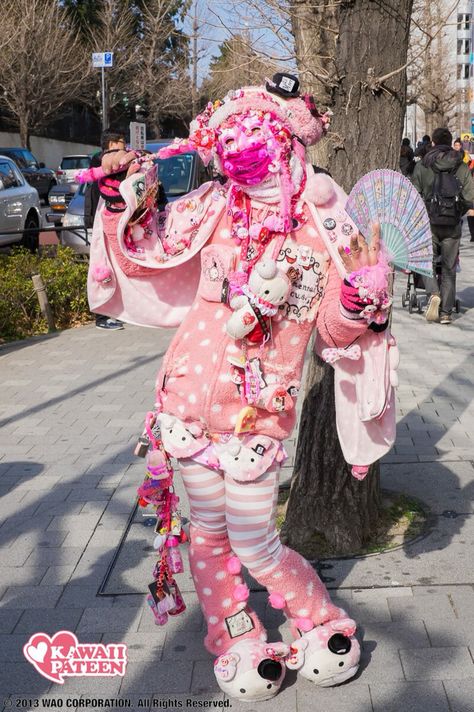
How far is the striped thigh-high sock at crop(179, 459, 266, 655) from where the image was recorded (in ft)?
10.0

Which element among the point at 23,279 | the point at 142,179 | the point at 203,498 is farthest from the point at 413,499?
the point at 23,279

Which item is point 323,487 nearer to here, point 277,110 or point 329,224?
point 329,224

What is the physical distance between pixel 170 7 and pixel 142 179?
3379 centimetres

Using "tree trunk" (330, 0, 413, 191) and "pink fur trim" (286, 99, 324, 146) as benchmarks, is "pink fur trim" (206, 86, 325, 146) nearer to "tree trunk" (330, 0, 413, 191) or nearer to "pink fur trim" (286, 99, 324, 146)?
"pink fur trim" (286, 99, 324, 146)

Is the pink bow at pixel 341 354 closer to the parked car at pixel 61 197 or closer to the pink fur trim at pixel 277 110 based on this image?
the pink fur trim at pixel 277 110

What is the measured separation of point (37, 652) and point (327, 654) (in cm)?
106

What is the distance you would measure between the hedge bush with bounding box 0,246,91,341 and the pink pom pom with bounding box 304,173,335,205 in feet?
21.6

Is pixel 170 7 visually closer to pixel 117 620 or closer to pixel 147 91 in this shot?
pixel 147 91

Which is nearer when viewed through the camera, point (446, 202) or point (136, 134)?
point (446, 202)

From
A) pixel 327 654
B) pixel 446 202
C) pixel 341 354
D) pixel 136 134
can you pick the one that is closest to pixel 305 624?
pixel 327 654

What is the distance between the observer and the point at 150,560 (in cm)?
400

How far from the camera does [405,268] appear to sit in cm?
289

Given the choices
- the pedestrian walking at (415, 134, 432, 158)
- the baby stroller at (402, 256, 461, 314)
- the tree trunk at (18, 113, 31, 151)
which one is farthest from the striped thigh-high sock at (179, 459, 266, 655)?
the tree trunk at (18, 113, 31, 151)

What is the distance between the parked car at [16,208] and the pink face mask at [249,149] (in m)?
11.5
